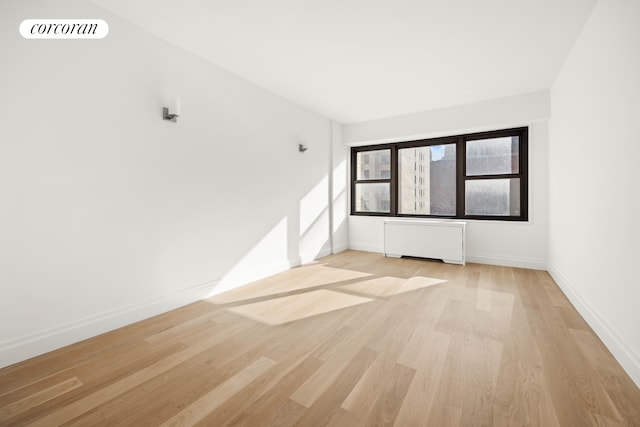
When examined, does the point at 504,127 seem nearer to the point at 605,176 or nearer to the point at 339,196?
the point at 605,176

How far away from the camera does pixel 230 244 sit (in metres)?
3.11

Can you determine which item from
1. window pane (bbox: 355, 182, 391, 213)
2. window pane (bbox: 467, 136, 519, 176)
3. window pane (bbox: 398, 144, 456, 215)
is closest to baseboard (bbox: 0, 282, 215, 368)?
window pane (bbox: 355, 182, 391, 213)

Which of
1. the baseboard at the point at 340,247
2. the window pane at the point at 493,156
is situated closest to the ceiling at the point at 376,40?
the window pane at the point at 493,156

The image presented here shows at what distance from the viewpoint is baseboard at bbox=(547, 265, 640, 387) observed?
1.53m

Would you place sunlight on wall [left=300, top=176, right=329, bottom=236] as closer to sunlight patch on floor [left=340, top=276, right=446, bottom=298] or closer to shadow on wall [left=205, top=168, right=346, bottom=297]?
shadow on wall [left=205, top=168, right=346, bottom=297]

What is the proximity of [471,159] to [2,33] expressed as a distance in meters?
5.14

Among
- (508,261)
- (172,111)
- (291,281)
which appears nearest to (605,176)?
(508,261)

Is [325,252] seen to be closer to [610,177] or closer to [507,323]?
[507,323]

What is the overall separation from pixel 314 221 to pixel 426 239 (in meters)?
1.78

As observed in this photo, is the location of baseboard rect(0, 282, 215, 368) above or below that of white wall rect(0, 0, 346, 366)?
below

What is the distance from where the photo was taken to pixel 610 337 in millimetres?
1821

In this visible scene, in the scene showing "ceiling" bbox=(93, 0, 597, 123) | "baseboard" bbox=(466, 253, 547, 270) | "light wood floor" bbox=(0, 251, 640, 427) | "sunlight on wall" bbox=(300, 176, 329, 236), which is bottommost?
"light wood floor" bbox=(0, 251, 640, 427)

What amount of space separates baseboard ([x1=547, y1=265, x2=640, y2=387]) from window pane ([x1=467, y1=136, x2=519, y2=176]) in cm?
202

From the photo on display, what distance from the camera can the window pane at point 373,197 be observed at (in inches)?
209
